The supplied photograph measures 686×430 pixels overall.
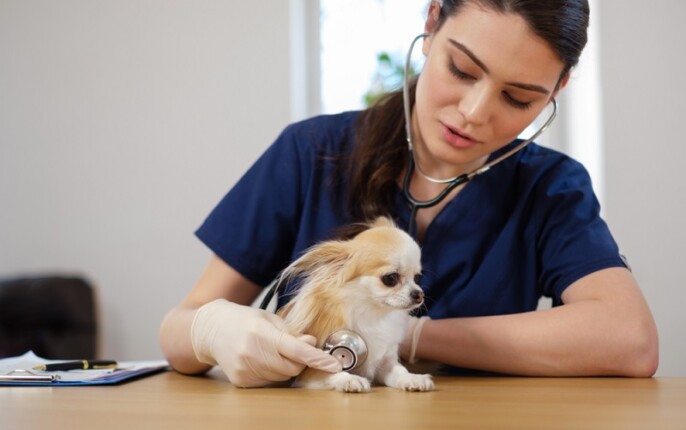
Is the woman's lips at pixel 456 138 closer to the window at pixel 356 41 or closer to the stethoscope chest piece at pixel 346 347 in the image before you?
the stethoscope chest piece at pixel 346 347

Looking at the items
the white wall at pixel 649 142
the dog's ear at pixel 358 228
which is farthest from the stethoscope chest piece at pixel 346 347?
the white wall at pixel 649 142

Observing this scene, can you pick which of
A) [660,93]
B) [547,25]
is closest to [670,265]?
[660,93]

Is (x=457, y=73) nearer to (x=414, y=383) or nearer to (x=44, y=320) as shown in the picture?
(x=414, y=383)

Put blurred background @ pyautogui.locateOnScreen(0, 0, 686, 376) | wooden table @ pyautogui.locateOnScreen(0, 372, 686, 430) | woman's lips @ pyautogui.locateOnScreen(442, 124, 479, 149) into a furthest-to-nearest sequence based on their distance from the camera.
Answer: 1. blurred background @ pyautogui.locateOnScreen(0, 0, 686, 376)
2. woman's lips @ pyautogui.locateOnScreen(442, 124, 479, 149)
3. wooden table @ pyautogui.locateOnScreen(0, 372, 686, 430)

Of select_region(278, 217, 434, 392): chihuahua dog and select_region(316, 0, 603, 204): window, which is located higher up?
select_region(316, 0, 603, 204): window

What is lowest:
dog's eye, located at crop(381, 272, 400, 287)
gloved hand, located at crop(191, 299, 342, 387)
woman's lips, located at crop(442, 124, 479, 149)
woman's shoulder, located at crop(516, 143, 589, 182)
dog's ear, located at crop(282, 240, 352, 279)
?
gloved hand, located at crop(191, 299, 342, 387)

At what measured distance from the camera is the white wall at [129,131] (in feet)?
9.43

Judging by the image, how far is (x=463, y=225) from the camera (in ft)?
4.67

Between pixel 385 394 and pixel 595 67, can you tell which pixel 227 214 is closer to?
pixel 385 394

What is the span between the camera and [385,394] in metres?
0.93

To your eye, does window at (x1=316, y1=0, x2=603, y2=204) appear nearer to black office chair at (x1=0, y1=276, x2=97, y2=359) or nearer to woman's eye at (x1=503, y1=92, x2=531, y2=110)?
black office chair at (x1=0, y1=276, x2=97, y2=359)

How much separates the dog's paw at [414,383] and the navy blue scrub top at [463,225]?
40 centimetres

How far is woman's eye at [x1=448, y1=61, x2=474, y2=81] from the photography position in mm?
1240

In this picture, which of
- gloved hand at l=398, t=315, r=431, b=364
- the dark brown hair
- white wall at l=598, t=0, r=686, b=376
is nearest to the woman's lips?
the dark brown hair
